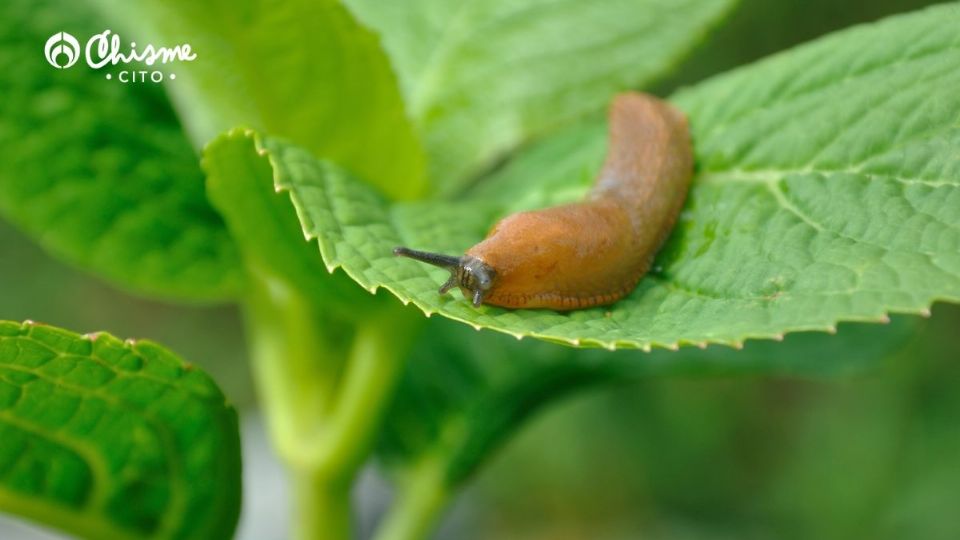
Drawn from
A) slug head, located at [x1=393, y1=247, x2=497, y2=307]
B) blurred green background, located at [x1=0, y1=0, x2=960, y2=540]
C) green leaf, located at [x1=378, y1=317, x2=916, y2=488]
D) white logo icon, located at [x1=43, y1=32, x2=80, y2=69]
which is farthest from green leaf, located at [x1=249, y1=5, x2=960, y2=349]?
blurred green background, located at [x1=0, y1=0, x2=960, y2=540]

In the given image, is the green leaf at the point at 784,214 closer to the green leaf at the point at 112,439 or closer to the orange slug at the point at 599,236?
the orange slug at the point at 599,236

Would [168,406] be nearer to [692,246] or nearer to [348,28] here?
[348,28]

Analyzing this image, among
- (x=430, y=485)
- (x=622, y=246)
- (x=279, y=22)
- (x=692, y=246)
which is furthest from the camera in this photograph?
(x=430, y=485)

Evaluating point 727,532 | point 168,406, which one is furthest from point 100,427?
point 727,532

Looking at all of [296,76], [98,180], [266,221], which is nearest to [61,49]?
[98,180]

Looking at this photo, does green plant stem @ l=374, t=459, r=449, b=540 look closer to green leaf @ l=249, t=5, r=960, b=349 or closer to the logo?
green leaf @ l=249, t=5, r=960, b=349

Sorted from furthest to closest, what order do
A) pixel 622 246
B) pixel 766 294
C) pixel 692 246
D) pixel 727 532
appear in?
pixel 727 532
pixel 622 246
pixel 692 246
pixel 766 294
